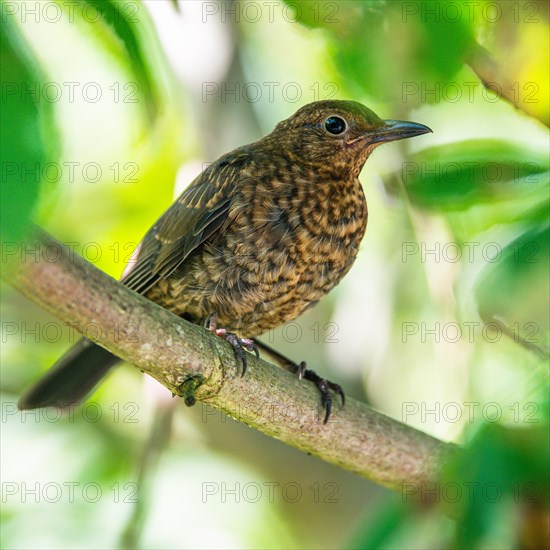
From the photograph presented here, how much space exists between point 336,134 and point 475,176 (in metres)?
2.31

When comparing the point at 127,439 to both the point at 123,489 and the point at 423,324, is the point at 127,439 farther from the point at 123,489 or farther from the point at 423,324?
the point at 423,324

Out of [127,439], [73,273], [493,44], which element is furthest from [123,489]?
[493,44]

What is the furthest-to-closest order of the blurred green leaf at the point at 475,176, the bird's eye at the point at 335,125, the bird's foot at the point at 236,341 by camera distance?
the bird's eye at the point at 335,125 → the bird's foot at the point at 236,341 → the blurred green leaf at the point at 475,176

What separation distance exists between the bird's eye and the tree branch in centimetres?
129

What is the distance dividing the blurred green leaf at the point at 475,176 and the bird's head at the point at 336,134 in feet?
6.58

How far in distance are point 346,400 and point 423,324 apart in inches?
53.3

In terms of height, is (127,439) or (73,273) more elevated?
(73,273)

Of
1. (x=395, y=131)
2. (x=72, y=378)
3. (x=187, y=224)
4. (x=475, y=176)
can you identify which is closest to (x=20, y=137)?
(x=475, y=176)

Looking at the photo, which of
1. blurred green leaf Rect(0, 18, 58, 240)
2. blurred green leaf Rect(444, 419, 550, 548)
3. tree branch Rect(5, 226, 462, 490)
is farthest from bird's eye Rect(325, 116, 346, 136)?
blurred green leaf Rect(0, 18, 58, 240)

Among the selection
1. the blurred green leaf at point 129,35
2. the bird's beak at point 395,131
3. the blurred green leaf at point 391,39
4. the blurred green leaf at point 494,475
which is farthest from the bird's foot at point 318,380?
the blurred green leaf at point 129,35

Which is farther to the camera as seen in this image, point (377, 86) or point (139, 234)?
point (139, 234)

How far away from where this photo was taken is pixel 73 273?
1.78 metres

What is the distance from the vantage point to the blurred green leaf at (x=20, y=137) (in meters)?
0.76

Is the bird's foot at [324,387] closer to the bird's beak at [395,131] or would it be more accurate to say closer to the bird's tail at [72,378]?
the bird's tail at [72,378]
